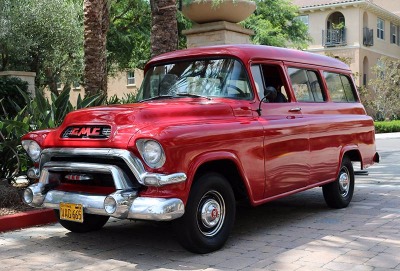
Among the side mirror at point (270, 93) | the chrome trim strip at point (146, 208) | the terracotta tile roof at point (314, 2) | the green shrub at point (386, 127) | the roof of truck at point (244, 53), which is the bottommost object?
the chrome trim strip at point (146, 208)

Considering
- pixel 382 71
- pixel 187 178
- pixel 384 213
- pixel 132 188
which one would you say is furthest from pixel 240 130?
pixel 382 71

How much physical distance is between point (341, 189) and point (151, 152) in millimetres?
3861

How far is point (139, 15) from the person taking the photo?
26.8 metres

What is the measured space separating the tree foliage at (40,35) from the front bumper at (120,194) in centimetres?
1419

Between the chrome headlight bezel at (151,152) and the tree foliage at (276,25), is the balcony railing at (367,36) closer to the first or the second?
the tree foliage at (276,25)

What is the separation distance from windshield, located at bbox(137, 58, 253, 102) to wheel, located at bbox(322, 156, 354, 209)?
2289 mm

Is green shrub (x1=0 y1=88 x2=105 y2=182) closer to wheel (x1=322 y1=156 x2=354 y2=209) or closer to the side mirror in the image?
the side mirror

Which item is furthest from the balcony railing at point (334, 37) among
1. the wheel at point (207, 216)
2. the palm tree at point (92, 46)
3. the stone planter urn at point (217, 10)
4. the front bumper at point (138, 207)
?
the front bumper at point (138, 207)

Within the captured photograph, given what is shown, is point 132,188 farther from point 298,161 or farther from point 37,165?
point 298,161

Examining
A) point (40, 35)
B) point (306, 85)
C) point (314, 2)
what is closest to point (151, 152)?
point (306, 85)

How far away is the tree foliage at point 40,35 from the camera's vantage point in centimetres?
1927

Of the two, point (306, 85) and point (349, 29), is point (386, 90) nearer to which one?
point (349, 29)

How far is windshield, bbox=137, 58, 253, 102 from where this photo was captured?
608 centimetres

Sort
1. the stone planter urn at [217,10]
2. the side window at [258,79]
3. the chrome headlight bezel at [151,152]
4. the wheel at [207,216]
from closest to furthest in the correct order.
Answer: the chrome headlight bezel at [151,152] → the wheel at [207,216] → the side window at [258,79] → the stone planter urn at [217,10]
